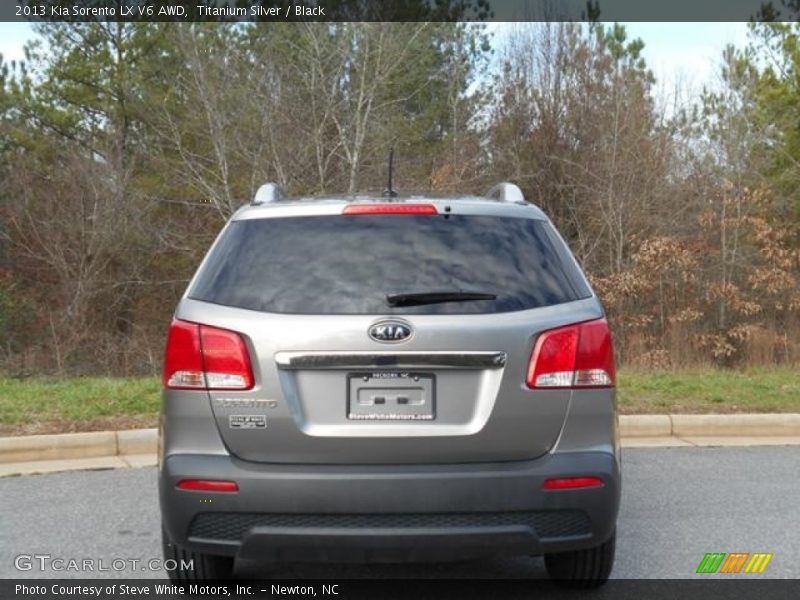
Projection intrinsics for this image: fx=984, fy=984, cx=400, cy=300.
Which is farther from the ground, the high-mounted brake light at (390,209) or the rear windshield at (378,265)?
the high-mounted brake light at (390,209)

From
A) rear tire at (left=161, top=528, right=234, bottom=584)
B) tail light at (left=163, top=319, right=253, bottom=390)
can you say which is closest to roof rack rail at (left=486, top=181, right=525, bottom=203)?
tail light at (left=163, top=319, right=253, bottom=390)

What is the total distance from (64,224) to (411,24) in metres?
11.0

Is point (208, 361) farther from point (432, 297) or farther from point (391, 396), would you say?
point (432, 297)

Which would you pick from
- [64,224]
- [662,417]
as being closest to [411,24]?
[64,224]

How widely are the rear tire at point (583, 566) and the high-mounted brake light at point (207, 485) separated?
1538 millimetres

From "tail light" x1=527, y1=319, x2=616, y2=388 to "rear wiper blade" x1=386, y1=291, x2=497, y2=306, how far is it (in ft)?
0.92

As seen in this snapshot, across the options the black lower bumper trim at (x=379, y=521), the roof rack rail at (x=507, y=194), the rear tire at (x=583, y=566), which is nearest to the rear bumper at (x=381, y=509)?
the black lower bumper trim at (x=379, y=521)

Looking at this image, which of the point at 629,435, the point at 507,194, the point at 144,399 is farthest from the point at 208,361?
the point at 629,435

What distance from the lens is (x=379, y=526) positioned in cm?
352

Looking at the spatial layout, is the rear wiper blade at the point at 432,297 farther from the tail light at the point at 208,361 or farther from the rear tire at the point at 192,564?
the rear tire at the point at 192,564

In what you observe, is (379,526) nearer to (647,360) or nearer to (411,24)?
(647,360)

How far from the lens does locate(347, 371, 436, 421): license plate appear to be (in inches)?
140

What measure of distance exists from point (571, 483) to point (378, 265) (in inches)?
42.4

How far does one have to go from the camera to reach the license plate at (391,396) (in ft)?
11.7
